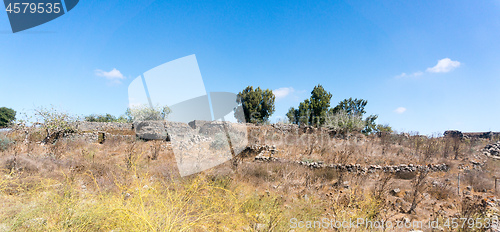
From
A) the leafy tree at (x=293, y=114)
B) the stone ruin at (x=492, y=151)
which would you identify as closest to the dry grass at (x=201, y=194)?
the stone ruin at (x=492, y=151)

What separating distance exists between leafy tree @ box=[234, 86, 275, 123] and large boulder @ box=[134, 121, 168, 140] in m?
19.7

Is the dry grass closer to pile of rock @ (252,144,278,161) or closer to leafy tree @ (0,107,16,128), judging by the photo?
pile of rock @ (252,144,278,161)

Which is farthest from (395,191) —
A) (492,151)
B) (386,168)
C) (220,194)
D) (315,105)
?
(315,105)

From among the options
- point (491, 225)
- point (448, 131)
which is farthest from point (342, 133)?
point (448, 131)

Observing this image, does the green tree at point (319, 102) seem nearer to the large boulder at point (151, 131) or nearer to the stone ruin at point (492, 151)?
the stone ruin at point (492, 151)

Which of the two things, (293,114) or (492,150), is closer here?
(492,150)

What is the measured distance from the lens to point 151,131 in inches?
590

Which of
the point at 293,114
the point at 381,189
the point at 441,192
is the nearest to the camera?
the point at 381,189

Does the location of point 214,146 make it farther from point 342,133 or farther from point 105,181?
point 342,133

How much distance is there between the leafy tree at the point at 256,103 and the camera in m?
34.3

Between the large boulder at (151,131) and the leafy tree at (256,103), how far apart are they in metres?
19.7

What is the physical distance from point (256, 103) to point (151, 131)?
69.9ft

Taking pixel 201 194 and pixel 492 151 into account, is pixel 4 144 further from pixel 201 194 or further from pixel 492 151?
pixel 492 151

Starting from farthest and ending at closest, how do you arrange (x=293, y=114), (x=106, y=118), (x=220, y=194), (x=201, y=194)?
(x=106, y=118) < (x=293, y=114) < (x=220, y=194) < (x=201, y=194)
